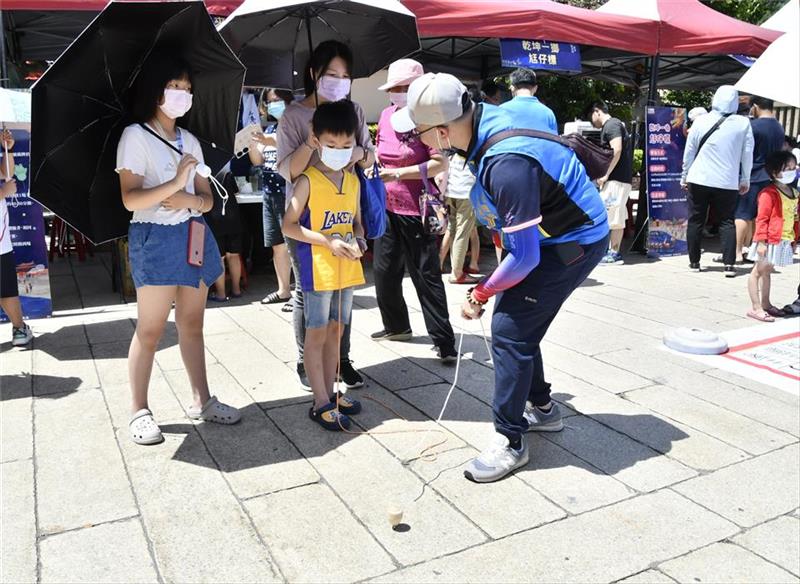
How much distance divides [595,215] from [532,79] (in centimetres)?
327

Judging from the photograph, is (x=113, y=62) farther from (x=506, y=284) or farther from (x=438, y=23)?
(x=438, y=23)

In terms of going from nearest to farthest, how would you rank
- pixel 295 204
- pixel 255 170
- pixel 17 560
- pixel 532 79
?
1. pixel 17 560
2. pixel 295 204
3. pixel 532 79
4. pixel 255 170

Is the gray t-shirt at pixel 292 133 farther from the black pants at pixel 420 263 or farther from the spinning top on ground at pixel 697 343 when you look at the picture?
the spinning top on ground at pixel 697 343

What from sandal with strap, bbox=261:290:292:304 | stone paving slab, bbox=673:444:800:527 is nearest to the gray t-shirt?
stone paving slab, bbox=673:444:800:527

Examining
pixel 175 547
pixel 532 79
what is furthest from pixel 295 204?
pixel 532 79

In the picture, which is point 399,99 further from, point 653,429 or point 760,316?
point 760,316

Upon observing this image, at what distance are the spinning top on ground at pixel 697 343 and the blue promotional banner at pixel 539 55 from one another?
13.7ft

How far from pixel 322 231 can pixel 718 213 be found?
6.27m

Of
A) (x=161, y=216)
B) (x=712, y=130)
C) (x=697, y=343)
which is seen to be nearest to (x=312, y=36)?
(x=161, y=216)

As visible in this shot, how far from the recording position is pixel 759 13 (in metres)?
17.7

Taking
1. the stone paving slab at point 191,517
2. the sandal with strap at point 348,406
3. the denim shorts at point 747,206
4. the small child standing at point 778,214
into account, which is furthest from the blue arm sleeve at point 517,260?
the denim shorts at point 747,206

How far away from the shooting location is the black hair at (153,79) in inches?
122

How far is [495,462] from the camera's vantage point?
123 inches

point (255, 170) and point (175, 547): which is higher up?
point (255, 170)
